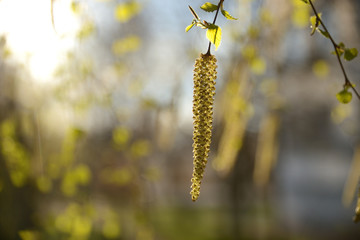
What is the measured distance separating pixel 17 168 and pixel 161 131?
119cm

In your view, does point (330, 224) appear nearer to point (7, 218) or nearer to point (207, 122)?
point (7, 218)

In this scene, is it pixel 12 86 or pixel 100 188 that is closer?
pixel 12 86

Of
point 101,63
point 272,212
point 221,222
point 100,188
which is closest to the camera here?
point 101,63

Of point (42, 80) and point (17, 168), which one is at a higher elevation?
point (42, 80)

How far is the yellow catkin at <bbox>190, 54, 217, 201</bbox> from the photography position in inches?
34.4

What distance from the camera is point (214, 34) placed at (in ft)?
2.86

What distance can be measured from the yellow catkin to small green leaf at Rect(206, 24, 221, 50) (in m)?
0.03

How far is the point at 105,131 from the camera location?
5188mm

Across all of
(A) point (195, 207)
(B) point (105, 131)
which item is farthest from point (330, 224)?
(B) point (105, 131)

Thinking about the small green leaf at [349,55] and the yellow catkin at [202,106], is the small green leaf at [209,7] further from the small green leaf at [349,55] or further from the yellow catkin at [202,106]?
the small green leaf at [349,55]

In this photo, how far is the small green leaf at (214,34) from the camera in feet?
2.84

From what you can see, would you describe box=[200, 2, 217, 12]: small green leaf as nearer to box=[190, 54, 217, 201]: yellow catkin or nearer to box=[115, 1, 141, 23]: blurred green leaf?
box=[190, 54, 217, 201]: yellow catkin

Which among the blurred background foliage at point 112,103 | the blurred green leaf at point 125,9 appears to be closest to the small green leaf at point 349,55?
the blurred background foliage at point 112,103

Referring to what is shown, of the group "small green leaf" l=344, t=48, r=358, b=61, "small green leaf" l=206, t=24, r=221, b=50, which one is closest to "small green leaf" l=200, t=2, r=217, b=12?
"small green leaf" l=206, t=24, r=221, b=50
